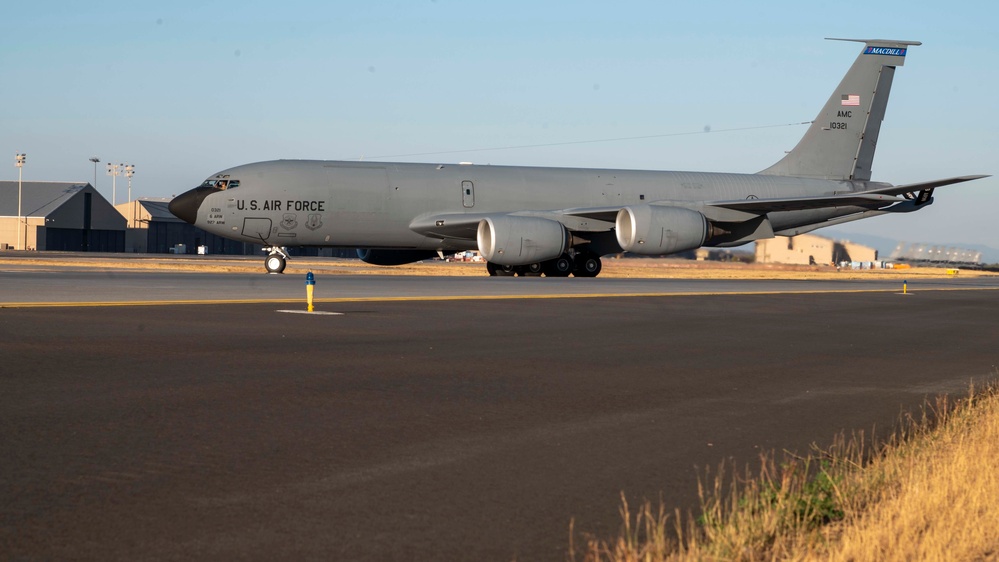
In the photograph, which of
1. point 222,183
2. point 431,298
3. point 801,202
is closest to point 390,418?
point 431,298

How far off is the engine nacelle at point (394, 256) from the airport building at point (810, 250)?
52793 millimetres

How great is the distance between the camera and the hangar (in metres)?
93.6

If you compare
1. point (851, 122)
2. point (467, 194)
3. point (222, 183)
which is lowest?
point (222, 183)

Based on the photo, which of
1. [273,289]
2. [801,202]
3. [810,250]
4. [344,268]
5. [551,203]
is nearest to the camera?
[273,289]

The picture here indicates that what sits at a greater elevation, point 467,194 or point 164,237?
point 467,194

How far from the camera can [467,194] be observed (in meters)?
36.4

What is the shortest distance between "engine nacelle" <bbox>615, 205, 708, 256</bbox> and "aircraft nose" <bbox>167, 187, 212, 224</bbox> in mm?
13321

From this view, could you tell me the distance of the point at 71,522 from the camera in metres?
5.41

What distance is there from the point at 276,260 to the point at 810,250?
71.4 m

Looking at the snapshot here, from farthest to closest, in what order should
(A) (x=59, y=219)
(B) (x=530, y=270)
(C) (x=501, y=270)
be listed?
(A) (x=59, y=219) < (C) (x=501, y=270) < (B) (x=530, y=270)

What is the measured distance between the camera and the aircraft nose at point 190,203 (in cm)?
3403

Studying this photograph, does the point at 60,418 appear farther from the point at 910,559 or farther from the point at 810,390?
the point at 810,390

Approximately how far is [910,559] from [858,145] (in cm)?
4072

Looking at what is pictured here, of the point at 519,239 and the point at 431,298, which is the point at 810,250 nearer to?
the point at 519,239
